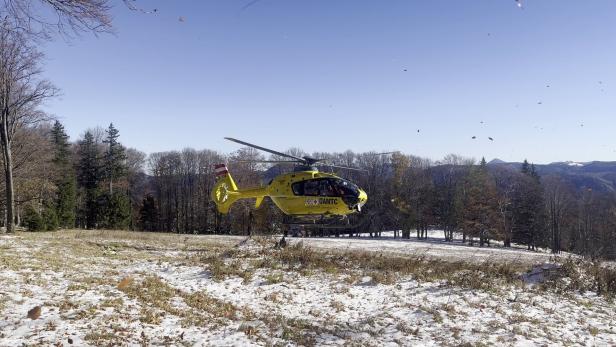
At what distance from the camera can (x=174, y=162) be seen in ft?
246

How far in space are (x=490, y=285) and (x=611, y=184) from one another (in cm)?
17177

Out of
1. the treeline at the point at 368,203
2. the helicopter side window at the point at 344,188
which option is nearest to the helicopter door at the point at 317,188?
the helicopter side window at the point at 344,188

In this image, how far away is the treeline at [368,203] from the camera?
1801 inches

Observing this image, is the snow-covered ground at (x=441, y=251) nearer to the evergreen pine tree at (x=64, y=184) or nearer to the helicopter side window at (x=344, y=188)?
the helicopter side window at (x=344, y=188)

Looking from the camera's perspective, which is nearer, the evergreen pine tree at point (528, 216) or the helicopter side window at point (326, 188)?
the helicopter side window at point (326, 188)

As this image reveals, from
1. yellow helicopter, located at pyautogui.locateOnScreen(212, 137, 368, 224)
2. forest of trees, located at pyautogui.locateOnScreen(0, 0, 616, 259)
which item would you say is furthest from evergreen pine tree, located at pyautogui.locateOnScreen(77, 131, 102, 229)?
yellow helicopter, located at pyautogui.locateOnScreen(212, 137, 368, 224)

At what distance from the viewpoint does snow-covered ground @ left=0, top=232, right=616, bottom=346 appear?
849cm

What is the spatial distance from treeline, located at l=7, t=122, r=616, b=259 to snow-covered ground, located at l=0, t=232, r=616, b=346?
25.1m

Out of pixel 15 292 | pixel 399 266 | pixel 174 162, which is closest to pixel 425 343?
pixel 399 266

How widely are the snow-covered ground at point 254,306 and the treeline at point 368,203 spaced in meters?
25.1

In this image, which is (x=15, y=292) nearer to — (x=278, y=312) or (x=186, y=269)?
(x=186, y=269)

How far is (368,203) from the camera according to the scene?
6166 centimetres

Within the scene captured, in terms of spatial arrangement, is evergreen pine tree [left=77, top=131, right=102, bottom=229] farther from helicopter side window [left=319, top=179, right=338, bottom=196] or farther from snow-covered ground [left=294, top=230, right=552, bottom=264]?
helicopter side window [left=319, top=179, right=338, bottom=196]

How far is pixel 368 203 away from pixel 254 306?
5177cm
